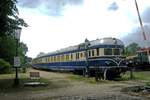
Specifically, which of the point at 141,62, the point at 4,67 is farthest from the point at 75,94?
the point at 141,62

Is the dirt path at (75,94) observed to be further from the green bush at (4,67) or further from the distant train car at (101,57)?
the green bush at (4,67)

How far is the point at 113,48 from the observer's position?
33.0m

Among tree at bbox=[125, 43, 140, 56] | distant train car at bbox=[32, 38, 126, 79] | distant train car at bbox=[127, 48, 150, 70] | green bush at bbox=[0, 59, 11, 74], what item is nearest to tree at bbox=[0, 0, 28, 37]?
distant train car at bbox=[32, 38, 126, 79]

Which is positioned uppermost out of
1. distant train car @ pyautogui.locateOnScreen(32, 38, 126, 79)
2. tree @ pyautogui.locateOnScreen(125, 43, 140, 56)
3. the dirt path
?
tree @ pyautogui.locateOnScreen(125, 43, 140, 56)

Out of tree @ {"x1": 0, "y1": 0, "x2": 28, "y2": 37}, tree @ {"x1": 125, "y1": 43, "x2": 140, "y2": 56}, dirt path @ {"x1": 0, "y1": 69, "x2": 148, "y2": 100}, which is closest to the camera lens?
dirt path @ {"x1": 0, "y1": 69, "x2": 148, "y2": 100}

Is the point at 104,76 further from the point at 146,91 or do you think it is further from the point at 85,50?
the point at 146,91

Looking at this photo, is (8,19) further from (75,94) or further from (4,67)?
(4,67)

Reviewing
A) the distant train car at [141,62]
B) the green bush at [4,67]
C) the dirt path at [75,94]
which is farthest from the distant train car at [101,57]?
the distant train car at [141,62]

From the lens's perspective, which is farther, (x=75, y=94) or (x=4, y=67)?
(x=4, y=67)

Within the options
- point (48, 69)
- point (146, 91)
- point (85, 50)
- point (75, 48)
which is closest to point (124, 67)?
point (85, 50)

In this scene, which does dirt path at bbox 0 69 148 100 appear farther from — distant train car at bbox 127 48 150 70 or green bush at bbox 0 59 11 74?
distant train car at bbox 127 48 150 70

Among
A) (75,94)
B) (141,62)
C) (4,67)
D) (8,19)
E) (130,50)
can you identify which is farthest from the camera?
(130,50)

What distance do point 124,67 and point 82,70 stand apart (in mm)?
6431

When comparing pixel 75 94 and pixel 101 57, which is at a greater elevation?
pixel 101 57
